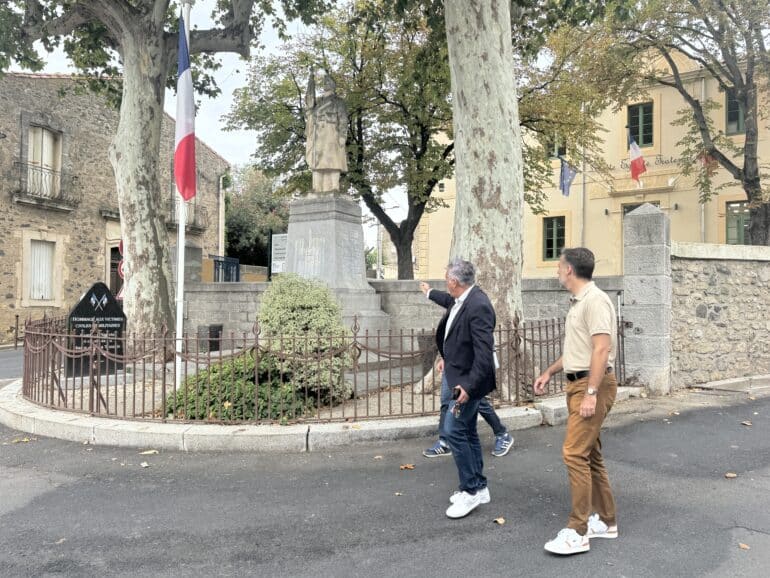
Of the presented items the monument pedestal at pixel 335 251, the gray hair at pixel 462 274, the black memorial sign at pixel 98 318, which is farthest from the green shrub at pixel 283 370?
the monument pedestal at pixel 335 251

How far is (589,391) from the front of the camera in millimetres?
3279

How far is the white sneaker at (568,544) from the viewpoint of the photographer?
3.31 meters

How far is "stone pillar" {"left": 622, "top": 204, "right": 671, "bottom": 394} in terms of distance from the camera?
8.09m

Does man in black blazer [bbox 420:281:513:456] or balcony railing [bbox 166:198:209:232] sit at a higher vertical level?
balcony railing [bbox 166:198:209:232]

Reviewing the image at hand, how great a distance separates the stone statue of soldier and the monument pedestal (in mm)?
465

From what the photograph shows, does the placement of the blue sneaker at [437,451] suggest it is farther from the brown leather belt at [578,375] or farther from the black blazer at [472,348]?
the brown leather belt at [578,375]

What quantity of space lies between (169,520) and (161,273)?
7.50m

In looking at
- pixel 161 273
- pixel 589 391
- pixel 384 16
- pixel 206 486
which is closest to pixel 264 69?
pixel 384 16

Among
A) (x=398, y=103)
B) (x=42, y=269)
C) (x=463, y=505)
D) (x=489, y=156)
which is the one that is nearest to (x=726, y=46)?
(x=398, y=103)

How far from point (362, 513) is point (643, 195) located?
22.6 metres

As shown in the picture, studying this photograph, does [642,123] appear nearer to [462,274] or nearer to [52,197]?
[462,274]

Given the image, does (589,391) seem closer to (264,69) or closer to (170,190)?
(264,69)

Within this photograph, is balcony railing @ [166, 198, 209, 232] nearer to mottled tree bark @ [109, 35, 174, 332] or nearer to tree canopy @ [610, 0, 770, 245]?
mottled tree bark @ [109, 35, 174, 332]

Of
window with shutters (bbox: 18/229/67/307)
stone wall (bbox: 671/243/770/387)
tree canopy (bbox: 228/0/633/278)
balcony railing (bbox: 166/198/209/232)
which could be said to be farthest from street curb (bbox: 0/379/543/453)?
balcony railing (bbox: 166/198/209/232)
